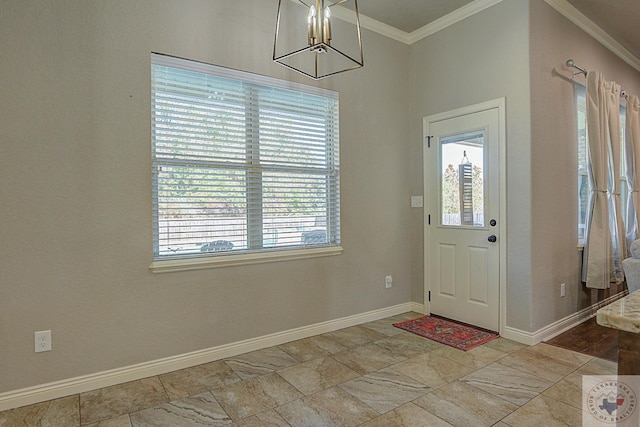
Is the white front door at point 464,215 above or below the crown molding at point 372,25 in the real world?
below

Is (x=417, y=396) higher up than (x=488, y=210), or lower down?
lower down

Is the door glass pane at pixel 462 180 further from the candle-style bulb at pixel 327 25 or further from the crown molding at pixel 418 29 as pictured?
the candle-style bulb at pixel 327 25

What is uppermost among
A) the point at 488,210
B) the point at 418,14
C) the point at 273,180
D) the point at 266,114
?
the point at 418,14

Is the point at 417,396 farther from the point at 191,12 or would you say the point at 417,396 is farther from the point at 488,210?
the point at 191,12

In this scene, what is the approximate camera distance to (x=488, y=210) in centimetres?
341

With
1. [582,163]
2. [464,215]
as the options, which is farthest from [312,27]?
[582,163]

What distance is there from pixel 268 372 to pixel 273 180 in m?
1.52

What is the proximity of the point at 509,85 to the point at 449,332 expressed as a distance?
2.28 metres

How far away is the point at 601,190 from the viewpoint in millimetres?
3744

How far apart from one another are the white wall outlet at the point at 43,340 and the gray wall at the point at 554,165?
142 inches

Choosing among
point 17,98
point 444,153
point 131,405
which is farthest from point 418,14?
point 131,405

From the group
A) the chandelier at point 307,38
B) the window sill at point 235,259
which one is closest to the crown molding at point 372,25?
the chandelier at point 307,38

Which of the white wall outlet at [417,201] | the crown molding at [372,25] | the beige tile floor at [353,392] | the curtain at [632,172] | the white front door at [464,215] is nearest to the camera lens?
the beige tile floor at [353,392]

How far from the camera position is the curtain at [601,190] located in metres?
3.65
